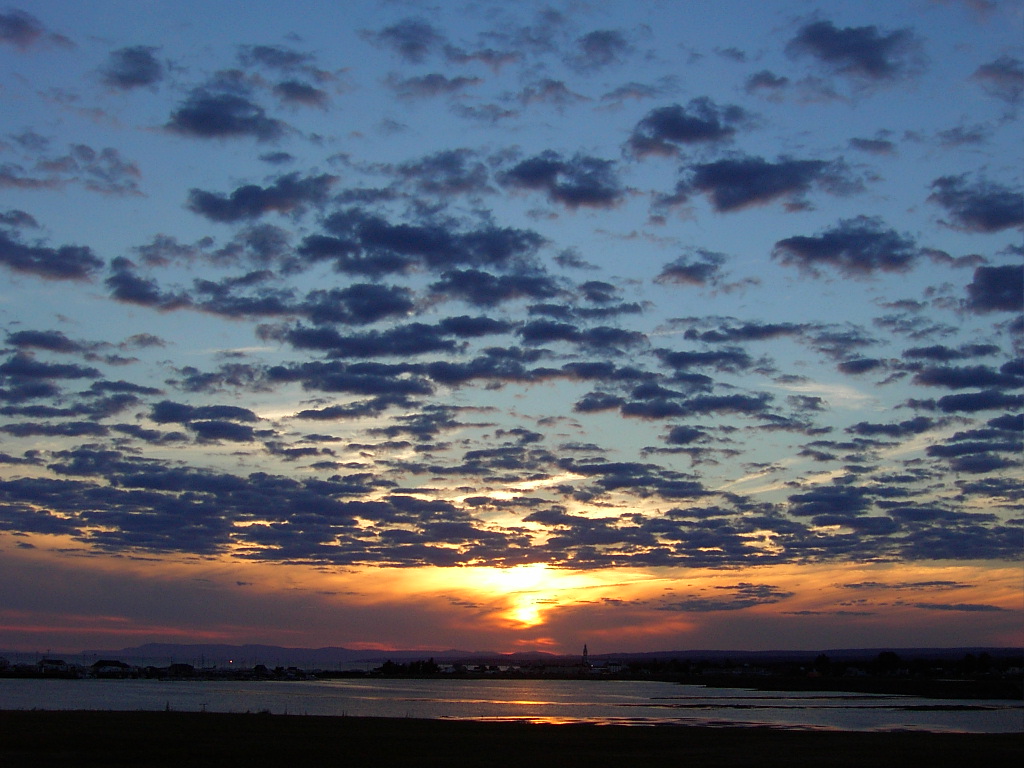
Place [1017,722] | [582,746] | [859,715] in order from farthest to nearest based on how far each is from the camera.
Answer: [859,715]
[1017,722]
[582,746]

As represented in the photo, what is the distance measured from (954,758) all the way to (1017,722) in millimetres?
49340

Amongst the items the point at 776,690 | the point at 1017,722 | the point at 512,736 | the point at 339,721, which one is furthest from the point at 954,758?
the point at 776,690

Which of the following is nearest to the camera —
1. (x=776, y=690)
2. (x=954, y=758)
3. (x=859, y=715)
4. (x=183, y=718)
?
(x=954, y=758)

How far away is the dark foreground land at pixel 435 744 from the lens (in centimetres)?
4562

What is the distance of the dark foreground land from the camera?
45.6 metres

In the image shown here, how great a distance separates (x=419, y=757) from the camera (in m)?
47.5

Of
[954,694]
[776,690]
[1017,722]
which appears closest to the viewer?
[1017,722]

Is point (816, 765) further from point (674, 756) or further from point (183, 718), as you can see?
point (183, 718)

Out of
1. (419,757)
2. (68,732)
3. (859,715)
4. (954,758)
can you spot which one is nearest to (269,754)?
(419,757)

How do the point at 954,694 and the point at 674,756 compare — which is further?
the point at 954,694

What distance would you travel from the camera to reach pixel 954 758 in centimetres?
5034

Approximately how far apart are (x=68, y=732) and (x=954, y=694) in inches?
6008

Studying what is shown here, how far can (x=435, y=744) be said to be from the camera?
54.9m

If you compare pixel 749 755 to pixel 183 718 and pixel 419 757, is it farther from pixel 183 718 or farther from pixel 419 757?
pixel 183 718
